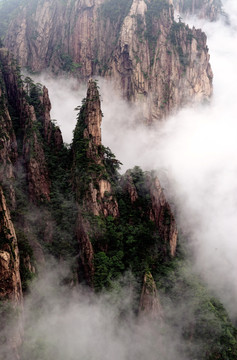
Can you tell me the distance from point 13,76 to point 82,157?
18908 millimetres

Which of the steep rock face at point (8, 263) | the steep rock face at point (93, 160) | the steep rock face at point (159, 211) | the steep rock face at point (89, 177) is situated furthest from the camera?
the steep rock face at point (159, 211)

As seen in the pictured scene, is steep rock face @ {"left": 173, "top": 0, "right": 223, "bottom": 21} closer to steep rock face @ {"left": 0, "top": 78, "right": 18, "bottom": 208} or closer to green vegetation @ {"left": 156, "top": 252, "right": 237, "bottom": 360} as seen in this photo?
steep rock face @ {"left": 0, "top": 78, "right": 18, "bottom": 208}

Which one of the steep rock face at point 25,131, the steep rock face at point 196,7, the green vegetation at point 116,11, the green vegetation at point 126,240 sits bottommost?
the green vegetation at point 126,240

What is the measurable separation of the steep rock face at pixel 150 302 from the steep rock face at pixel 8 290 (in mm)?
16379

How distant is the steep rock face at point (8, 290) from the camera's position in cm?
2878

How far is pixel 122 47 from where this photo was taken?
79.4 metres

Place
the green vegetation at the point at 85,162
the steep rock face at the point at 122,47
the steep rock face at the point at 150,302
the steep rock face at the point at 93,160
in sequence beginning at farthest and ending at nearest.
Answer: the steep rock face at the point at 122,47
the green vegetation at the point at 85,162
the steep rock face at the point at 93,160
the steep rock face at the point at 150,302

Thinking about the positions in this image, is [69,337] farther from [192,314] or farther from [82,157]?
[82,157]

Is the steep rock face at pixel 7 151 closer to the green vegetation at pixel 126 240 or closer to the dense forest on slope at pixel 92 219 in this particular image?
the dense forest on slope at pixel 92 219

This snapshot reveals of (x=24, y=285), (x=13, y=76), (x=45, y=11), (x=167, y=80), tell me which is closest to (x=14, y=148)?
(x=13, y=76)

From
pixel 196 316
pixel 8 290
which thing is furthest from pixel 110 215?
pixel 8 290

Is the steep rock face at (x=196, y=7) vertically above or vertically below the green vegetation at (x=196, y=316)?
above

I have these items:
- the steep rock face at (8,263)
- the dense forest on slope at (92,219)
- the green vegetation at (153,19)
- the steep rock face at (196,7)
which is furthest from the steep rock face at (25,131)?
the steep rock face at (196,7)

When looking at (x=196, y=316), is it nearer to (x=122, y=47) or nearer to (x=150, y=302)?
(x=150, y=302)
